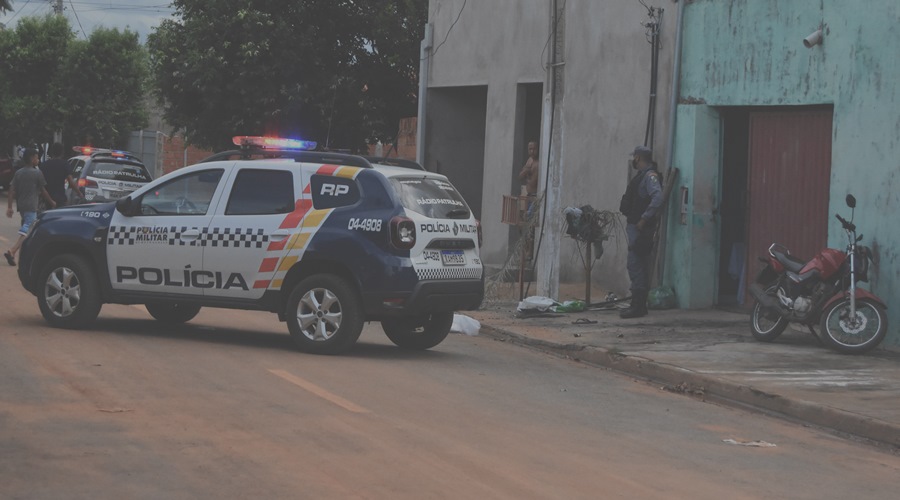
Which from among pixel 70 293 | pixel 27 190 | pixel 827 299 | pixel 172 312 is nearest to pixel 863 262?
pixel 827 299

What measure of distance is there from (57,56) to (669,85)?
37749 millimetres

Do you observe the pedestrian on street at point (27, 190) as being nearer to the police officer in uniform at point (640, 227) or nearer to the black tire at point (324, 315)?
the black tire at point (324, 315)

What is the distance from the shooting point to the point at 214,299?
11.8 meters

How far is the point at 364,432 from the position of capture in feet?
25.6

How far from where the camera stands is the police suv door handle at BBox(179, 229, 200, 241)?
38.7 feet

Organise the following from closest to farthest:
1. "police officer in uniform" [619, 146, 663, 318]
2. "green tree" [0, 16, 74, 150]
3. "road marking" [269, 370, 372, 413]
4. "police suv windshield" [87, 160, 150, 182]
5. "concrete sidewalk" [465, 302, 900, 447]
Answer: "road marking" [269, 370, 372, 413] → "concrete sidewalk" [465, 302, 900, 447] → "police officer in uniform" [619, 146, 663, 318] → "police suv windshield" [87, 160, 150, 182] → "green tree" [0, 16, 74, 150]

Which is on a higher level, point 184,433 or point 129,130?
point 129,130

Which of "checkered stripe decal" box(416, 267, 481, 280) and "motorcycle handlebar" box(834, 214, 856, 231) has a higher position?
"motorcycle handlebar" box(834, 214, 856, 231)

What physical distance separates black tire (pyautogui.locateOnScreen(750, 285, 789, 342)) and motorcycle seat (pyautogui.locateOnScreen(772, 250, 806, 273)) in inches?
11.1

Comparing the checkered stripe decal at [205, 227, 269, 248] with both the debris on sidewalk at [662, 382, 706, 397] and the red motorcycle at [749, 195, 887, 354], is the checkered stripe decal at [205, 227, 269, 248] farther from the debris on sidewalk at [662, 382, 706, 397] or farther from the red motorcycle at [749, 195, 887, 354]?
the red motorcycle at [749, 195, 887, 354]

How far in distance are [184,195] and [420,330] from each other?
261 centimetres

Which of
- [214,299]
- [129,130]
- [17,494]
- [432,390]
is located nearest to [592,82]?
[214,299]

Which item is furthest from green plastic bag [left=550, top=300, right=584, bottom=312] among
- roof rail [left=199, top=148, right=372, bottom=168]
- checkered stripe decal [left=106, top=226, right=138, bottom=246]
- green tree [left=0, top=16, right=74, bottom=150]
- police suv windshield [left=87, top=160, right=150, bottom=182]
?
green tree [left=0, top=16, right=74, bottom=150]

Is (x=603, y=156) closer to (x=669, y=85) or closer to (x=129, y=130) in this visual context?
(x=669, y=85)
